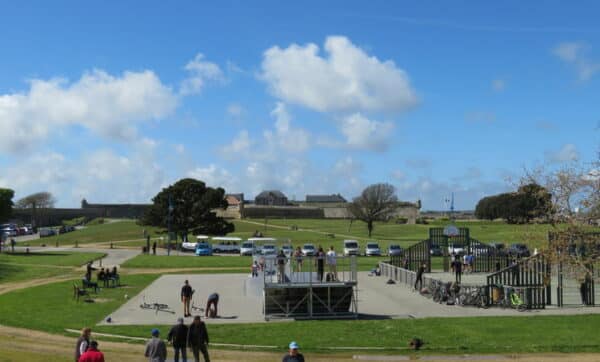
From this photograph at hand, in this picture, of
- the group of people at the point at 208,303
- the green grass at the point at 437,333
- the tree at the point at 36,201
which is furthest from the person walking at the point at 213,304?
the tree at the point at 36,201

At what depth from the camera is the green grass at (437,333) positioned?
829 inches

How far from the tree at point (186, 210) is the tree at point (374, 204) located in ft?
97.5

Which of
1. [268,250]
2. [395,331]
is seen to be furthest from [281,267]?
[268,250]

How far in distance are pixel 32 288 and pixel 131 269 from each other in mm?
14071

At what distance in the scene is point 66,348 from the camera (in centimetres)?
2067

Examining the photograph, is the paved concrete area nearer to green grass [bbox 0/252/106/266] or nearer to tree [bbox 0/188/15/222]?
green grass [bbox 0/252/106/266]

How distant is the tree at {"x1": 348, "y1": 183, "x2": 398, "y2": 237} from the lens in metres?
105

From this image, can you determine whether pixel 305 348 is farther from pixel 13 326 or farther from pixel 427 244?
pixel 427 244

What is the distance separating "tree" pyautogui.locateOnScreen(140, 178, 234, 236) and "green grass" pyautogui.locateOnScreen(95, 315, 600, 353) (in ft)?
188

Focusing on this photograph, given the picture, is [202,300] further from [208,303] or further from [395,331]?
[395,331]

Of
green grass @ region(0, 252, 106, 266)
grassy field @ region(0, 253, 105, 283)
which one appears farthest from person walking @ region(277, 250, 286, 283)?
green grass @ region(0, 252, 106, 266)

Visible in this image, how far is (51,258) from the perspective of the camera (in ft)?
194

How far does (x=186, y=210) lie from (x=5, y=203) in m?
20.6

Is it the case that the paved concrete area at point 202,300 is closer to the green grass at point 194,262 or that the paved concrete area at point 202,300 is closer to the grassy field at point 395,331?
the grassy field at point 395,331
